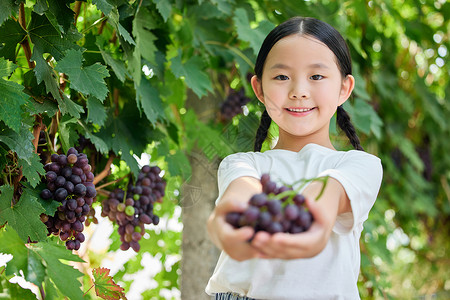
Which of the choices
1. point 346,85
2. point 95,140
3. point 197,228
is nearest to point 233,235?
point 346,85

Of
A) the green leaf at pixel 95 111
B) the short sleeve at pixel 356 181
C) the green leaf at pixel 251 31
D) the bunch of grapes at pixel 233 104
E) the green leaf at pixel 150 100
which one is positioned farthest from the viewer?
the bunch of grapes at pixel 233 104

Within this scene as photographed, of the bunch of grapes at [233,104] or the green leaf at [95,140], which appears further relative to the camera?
the bunch of grapes at [233,104]

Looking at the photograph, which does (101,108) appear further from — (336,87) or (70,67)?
(336,87)

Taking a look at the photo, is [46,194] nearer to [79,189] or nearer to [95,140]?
[79,189]

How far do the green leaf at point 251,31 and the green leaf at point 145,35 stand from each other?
208 millimetres

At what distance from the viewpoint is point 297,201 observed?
18.6 inches

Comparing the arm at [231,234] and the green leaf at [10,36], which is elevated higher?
the arm at [231,234]

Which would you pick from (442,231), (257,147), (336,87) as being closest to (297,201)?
(336,87)

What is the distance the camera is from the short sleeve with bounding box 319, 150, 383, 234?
592 mm

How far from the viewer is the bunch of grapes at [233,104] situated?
1.64m

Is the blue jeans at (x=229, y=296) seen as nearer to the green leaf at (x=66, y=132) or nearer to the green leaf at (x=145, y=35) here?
the green leaf at (x=66, y=132)

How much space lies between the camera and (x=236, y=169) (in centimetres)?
→ 64

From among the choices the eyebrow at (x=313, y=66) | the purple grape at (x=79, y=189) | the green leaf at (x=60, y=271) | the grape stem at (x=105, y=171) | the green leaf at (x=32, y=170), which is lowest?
the grape stem at (x=105, y=171)

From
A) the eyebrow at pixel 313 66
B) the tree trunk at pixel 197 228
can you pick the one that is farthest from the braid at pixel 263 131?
the tree trunk at pixel 197 228
